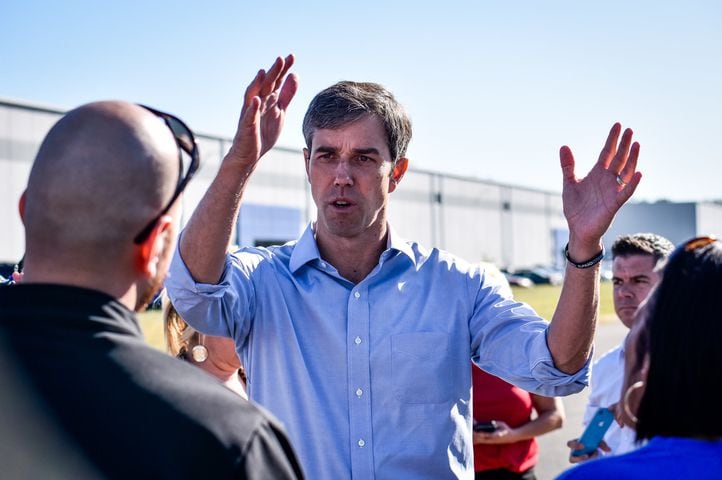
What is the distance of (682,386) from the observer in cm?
149

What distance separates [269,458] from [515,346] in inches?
58.1

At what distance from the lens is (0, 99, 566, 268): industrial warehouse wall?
98.3ft

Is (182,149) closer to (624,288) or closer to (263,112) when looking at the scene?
(263,112)

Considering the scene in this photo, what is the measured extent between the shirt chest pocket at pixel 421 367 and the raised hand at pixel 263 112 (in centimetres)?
88

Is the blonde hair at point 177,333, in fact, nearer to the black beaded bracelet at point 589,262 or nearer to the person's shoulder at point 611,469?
the black beaded bracelet at point 589,262

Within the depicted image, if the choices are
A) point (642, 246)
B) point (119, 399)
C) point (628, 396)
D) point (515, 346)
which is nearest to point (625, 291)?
point (642, 246)

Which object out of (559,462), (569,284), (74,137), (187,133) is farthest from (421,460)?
(559,462)

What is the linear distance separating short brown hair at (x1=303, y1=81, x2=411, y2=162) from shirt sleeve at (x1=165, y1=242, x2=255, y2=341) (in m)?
0.69

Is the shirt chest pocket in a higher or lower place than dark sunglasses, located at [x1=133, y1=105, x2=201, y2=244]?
lower

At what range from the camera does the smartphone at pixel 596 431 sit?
2752 mm

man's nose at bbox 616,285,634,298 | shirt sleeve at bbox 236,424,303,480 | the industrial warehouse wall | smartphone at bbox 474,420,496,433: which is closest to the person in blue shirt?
shirt sleeve at bbox 236,424,303,480

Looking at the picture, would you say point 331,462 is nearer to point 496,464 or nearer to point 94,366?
point 94,366

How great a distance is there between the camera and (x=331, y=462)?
8.52 ft

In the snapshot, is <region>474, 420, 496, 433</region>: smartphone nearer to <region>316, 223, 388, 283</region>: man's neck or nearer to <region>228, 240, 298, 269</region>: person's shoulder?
<region>316, 223, 388, 283</region>: man's neck
